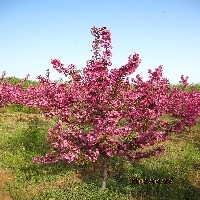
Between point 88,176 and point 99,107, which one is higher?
point 99,107

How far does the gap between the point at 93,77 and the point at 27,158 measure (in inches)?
228

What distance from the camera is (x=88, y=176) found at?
11508 mm

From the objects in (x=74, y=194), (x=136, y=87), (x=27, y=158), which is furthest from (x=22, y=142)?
(x=136, y=87)

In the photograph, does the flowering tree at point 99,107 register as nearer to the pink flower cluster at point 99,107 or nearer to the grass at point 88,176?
the pink flower cluster at point 99,107

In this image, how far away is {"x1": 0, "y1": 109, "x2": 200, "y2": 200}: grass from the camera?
995 centimetres

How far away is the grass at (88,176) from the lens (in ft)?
32.7

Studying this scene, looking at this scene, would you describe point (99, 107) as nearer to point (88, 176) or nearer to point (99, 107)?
point (99, 107)

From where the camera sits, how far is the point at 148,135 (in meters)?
9.86

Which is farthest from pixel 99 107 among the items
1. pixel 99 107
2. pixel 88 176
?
pixel 88 176

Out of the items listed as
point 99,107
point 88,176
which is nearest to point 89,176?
point 88,176

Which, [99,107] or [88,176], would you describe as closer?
[99,107]

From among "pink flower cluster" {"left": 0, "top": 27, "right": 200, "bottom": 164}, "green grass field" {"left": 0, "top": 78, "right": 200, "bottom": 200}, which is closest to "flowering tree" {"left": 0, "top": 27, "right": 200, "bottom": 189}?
"pink flower cluster" {"left": 0, "top": 27, "right": 200, "bottom": 164}

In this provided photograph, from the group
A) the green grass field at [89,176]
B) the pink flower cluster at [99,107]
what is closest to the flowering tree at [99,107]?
the pink flower cluster at [99,107]

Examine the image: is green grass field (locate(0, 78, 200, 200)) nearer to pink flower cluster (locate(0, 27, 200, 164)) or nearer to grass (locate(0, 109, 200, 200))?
grass (locate(0, 109, 200, 200))
